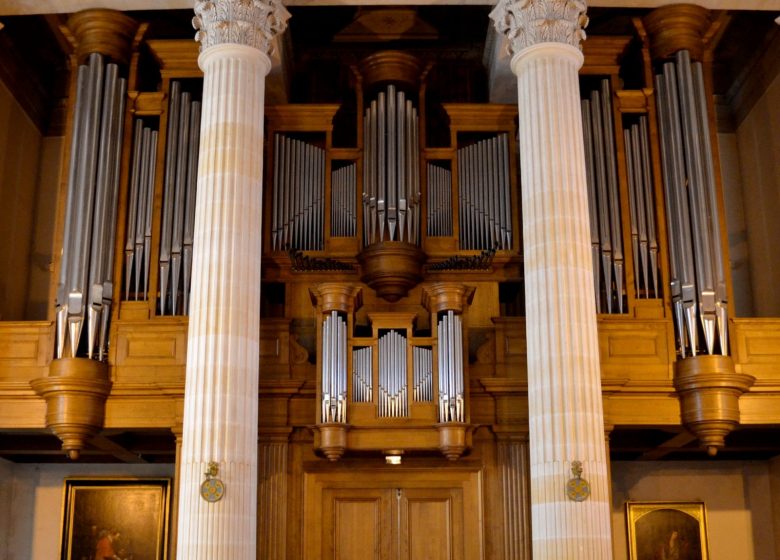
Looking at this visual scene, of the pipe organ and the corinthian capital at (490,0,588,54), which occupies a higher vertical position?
the corinthian capital at (490,0,588,54)

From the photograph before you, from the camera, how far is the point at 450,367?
A: 47.9 ft

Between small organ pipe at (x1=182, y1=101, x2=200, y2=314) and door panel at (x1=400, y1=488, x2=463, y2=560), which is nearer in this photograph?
door panel at (x1=400, y1=488, x2=463, y2=560)

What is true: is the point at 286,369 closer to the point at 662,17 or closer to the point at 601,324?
the point at 601,324

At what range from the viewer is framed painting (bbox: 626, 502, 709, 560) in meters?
17.6

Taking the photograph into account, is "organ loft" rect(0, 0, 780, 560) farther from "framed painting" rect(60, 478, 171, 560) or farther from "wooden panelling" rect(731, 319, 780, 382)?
"framed painting" rect(60, 478, 171, 560)

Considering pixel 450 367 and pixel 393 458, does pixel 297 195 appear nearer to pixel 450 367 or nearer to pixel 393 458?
pixel 450 367

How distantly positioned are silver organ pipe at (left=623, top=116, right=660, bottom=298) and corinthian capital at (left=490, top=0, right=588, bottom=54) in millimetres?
2025

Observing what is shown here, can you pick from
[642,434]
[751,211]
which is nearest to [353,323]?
[642,434]

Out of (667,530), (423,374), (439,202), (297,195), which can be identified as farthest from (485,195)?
(667,530)

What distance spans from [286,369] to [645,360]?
16.3ft

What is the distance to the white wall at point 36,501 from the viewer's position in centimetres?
1797

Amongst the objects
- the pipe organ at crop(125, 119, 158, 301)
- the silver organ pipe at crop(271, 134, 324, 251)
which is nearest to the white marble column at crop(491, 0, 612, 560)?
the silver organ pipe at crop(271, 134, 324, 251)

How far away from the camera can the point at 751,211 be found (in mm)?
18422

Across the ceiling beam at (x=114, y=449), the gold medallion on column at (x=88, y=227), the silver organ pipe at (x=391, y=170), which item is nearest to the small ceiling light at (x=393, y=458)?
the silver organ pipe at (x=391, y=170)
